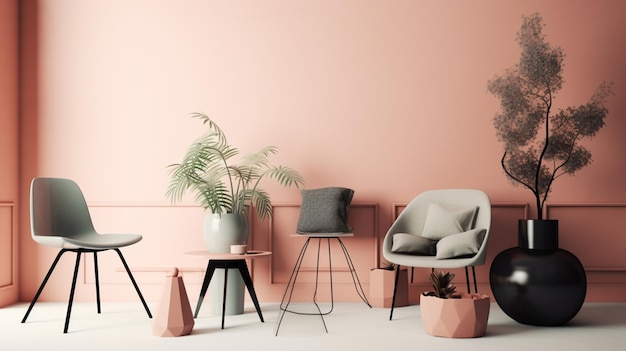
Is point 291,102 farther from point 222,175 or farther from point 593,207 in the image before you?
point 593,207

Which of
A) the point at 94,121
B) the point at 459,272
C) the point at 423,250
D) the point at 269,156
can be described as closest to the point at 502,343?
the point at 423,250

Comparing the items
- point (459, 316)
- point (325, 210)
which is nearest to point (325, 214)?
point (325, 210)

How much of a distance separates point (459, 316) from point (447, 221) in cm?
109

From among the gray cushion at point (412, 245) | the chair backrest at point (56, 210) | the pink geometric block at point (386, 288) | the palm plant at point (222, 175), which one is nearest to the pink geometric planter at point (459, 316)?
the gray cushion at point (412, 245)

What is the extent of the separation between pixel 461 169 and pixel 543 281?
4.72 ft

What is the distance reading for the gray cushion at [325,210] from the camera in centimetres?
441

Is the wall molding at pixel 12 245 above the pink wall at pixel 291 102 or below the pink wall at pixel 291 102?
below

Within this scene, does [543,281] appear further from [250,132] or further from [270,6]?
[270,6]

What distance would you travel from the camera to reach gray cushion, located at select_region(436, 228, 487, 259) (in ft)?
12.8

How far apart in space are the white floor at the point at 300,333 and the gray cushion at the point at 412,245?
0.45m

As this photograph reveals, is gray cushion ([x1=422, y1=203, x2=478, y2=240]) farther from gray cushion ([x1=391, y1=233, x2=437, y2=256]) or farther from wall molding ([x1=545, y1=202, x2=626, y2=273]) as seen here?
wall molding ([x1=545, y1=202, x2=626, y2=273])

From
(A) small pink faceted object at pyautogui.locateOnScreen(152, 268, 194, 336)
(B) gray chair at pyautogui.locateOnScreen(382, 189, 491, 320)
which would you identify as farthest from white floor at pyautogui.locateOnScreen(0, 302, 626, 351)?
(B) gray chair at pyautogui.locateOnScreen(382, 189, 491, 320)

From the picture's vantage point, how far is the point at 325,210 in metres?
4.44

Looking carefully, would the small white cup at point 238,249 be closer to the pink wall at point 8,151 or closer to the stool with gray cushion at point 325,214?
the stool with gray cushion at point 325,214
